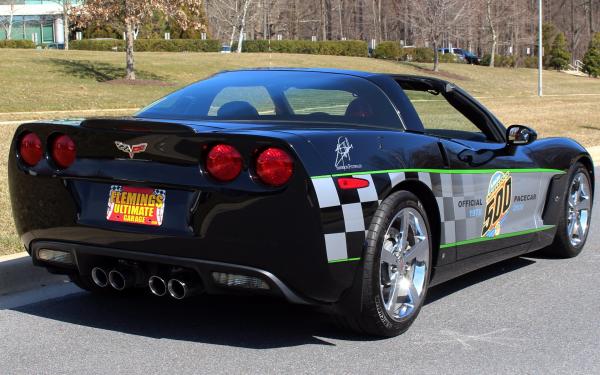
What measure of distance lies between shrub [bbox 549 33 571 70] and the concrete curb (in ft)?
238

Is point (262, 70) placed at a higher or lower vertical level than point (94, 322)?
higher

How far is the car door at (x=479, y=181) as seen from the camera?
5.32 meters

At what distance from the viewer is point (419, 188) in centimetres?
499

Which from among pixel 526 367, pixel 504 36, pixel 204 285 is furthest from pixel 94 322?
pixel 504 36

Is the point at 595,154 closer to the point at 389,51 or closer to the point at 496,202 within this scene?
the point at 496,202

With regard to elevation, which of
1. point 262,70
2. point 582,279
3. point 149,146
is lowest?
point 582,279

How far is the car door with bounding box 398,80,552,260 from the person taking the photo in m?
5.32

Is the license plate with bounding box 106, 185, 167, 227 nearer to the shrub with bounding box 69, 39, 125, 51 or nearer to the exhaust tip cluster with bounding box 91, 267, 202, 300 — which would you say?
the exhaust tip cluster with bounding box 91, 267, 202, 300

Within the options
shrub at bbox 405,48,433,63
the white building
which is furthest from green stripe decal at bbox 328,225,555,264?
the white building

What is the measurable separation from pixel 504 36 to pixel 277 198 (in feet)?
278

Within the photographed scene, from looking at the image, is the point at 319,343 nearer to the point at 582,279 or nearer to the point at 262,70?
the point at 262,70

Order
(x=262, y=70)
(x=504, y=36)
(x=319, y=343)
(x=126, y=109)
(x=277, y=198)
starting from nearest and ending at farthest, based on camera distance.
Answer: (x=277, y=198)
(x=319, y=343)
(x=262, y=70)
(x=126, y=109)
(x=504, y=36)

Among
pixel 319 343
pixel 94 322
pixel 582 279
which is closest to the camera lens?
pixel 319 343

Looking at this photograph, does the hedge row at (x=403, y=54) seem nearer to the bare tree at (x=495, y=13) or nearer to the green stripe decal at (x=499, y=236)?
the bare tree at (x=495, y=13)
